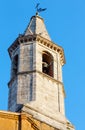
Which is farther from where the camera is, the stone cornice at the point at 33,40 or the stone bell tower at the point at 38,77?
the stone cornice at the point at 33,40

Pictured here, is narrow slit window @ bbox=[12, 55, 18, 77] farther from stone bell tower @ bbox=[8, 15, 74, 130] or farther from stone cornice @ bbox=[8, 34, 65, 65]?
stone cornice @ bbox=[8, 34, 65, 65]

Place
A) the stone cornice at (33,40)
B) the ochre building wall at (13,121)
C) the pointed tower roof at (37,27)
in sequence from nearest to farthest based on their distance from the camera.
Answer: the ochre building wall at (13,121) < the stone cornice at (33,40) < the pointed tower roof at (37,27)

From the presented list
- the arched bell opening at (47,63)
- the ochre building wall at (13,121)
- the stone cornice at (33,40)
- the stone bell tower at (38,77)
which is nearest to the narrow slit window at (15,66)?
the stone bell tower at (38,77)

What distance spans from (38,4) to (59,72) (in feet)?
21.5

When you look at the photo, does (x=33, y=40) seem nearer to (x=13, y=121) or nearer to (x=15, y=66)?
(x=15, y=66)

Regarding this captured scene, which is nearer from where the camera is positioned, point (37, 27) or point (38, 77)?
point (38, 77)

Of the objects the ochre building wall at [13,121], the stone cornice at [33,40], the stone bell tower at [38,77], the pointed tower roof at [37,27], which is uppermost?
the pointed tower roof at [37,27]

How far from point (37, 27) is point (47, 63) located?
2.54 m

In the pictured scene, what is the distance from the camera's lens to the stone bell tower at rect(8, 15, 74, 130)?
2286cm

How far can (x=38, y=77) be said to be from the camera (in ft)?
79.6

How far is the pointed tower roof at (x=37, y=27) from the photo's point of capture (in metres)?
27.0

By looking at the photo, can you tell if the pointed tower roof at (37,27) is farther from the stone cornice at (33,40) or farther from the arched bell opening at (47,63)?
the arched bell opening at (47,63)

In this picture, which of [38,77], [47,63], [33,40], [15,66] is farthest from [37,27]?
[38,77]

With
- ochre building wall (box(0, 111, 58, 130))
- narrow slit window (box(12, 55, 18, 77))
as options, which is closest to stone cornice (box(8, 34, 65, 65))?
narrow slit window (box(12, 55, 18, 77))
